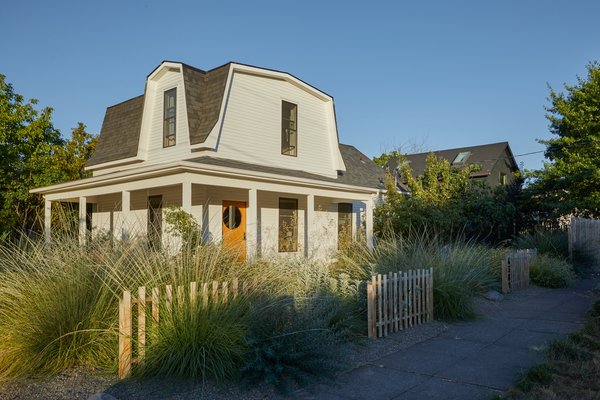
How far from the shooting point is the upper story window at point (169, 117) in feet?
48.4

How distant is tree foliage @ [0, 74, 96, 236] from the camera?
1664cm

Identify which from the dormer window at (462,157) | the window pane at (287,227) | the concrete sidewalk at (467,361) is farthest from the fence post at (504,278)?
the dormer window at (462,157)

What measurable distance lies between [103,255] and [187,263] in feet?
3.97

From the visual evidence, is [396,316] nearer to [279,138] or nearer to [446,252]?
[446,252]

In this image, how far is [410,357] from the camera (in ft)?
19.1

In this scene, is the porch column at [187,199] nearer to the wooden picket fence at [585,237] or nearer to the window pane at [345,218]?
the window pane at [345,218]

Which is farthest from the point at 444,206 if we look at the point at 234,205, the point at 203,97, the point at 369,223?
the point at 203,97

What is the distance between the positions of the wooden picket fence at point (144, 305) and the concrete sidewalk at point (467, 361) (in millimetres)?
1478

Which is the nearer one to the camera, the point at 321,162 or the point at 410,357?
the point at 410,357

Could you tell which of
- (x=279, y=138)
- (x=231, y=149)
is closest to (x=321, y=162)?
(x=279, y=138)

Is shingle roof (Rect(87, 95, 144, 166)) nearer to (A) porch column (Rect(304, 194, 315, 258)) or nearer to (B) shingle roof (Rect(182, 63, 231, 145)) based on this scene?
(B) shingle roof (Rect(182, 63, 231, 145))

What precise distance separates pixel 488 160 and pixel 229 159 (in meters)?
20.6

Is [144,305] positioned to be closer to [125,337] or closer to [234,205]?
[125,337]

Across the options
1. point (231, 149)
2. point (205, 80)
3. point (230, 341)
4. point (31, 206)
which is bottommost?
point (230, 341)
